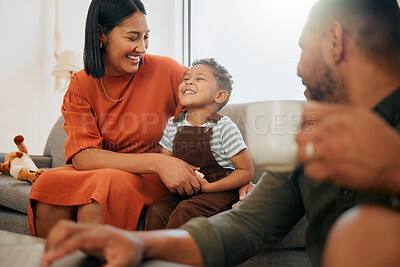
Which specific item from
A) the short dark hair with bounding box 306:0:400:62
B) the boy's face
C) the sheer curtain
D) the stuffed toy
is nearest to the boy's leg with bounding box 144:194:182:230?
the boy's face

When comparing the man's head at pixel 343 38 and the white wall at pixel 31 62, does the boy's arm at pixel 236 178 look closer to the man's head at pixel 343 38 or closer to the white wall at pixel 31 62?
the man's head at pixel 343 38

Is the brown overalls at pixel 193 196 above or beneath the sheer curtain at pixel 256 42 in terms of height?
beneath

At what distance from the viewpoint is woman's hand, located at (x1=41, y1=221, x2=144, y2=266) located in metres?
0.50

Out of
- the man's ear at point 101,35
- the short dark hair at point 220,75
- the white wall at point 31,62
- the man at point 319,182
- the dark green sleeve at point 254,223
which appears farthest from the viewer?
the white wall at point 31,62

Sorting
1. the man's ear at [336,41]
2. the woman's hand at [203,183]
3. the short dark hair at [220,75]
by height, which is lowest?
the woman's hand at [203,183]

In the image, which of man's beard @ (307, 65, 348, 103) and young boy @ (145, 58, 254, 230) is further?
young boy @ (145, 58, 254, 230)

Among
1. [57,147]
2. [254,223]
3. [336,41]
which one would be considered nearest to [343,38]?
[336,41]

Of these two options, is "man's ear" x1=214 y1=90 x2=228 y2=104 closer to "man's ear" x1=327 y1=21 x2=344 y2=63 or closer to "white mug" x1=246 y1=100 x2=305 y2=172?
"white mug" x1=246 y1=100 x2=305 y2=172

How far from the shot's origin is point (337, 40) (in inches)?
26.3

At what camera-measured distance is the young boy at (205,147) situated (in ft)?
4.34

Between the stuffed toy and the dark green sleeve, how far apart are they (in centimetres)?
166

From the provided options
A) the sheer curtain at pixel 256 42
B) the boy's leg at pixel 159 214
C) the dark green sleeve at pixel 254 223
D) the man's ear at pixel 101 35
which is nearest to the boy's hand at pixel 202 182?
the boy's leg at pixel 159 214

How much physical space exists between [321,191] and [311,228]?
79 mm

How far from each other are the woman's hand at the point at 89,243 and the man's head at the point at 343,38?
47cm
